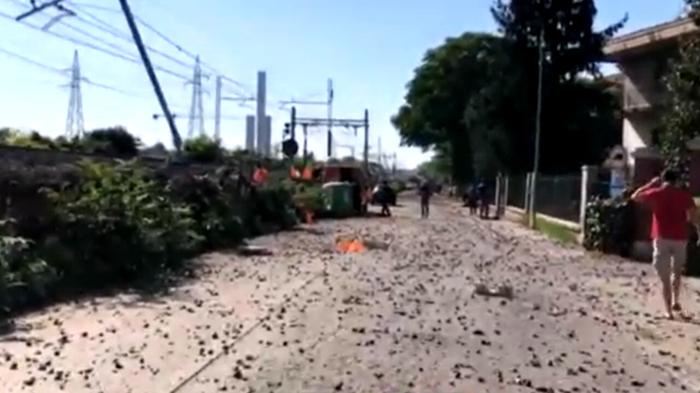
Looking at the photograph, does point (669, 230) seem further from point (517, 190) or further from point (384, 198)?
point (517, 190)

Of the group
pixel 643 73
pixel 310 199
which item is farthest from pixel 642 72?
pixel 310 199

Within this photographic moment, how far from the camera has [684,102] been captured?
28.2m

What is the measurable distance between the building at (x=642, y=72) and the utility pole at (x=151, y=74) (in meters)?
19.9

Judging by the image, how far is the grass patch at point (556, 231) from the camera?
1344 inches

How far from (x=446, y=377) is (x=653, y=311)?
23.1 feet

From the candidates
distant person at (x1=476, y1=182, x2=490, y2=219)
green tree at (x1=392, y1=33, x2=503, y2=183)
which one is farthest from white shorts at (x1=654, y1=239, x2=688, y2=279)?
green tree at (x1=392, y1=33, x2=503, y2=183)

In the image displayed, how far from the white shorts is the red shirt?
0.22ft

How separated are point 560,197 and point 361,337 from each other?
31.0 metres

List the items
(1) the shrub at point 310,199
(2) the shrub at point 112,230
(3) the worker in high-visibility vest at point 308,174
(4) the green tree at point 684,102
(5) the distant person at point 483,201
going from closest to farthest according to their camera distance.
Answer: (2) the shrub at point 112,230, (4) the green tree at point 684,102, (1) the shrub at point 310,199, (5) the distant person at point 483,201, (3) the worker in high-visibility vest at point 308,174

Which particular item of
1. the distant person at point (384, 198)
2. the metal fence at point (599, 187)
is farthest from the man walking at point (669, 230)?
the distant person at point (384, 198)

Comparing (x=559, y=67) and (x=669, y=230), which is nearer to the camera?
(x=669, y=230)

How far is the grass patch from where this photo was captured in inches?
1344

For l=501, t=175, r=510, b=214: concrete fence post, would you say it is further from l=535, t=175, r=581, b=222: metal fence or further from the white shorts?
the white shorts

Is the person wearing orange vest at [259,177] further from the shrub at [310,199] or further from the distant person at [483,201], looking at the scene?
the distant person at [483,201]
